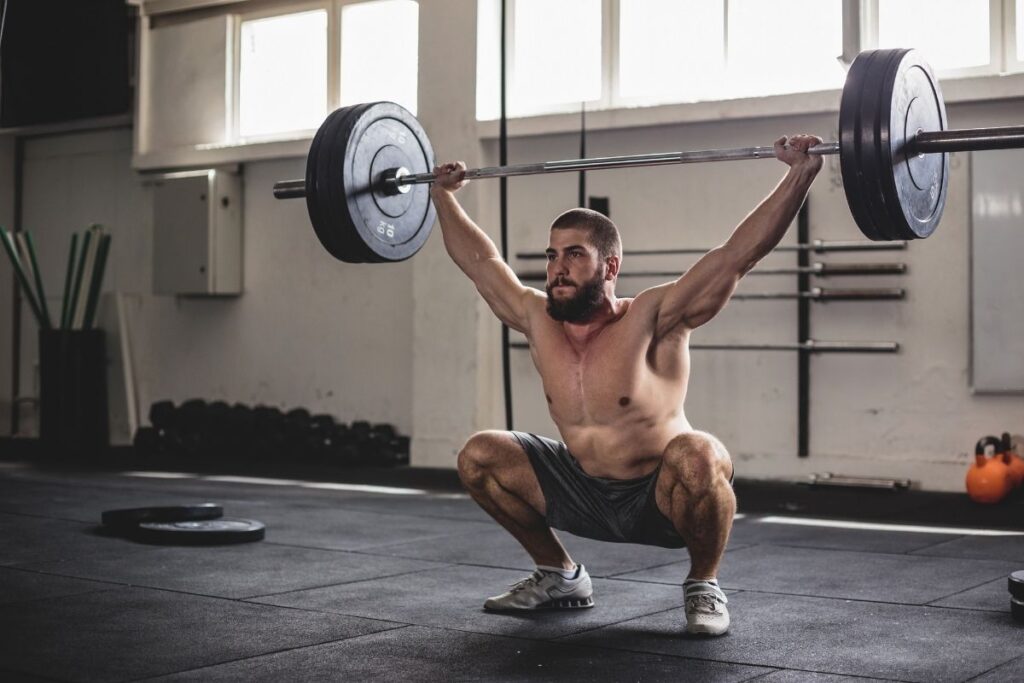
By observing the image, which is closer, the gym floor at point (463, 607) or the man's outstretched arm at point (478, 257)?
the gym floor at point (463, 607)

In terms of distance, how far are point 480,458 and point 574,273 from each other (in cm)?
48

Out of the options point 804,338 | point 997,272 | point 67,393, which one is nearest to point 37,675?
point 804,338

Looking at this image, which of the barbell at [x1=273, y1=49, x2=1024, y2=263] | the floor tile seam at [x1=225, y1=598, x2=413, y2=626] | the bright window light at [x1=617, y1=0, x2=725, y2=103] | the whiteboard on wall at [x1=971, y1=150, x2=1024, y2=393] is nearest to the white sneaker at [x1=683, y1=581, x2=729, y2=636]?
the floor tile seam at [x1=225, y1=598, x2=413, y2=626]

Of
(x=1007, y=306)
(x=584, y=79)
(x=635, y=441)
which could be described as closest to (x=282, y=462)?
(x=584, y=79)

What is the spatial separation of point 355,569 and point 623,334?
121 cm

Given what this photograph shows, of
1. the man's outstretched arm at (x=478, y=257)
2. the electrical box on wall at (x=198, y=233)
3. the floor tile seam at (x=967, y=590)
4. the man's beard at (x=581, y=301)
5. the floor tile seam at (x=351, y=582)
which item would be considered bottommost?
the floor tile seam at (x=351, y=582)

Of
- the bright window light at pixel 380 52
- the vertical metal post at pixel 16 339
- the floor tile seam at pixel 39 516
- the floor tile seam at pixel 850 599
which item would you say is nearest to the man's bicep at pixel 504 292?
the floor tile seam at pixel 850 599

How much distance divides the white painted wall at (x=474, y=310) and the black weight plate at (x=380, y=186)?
2746mm

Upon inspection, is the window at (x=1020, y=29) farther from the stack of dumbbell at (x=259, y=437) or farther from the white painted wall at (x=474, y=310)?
the stack of dumbbell at (x=259, y=437)

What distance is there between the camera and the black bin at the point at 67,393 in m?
7.29

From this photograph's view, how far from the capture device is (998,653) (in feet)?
7.90

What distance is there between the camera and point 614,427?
8.95ft

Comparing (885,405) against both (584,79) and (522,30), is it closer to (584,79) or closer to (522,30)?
(584,79)

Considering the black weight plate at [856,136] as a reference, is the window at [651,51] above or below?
above
